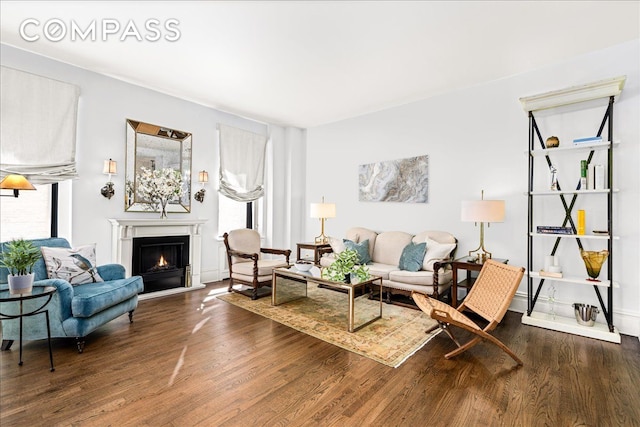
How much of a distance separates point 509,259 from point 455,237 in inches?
29.4

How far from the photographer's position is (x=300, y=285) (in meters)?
4.55

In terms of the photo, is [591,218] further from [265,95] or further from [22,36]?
[22,36]

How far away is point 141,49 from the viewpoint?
3.57 meters

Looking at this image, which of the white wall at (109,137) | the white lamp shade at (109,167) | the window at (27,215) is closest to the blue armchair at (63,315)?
the window at (27,215)

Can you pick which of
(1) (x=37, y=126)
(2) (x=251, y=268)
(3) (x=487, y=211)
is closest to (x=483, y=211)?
(3) (x=487, y=211)

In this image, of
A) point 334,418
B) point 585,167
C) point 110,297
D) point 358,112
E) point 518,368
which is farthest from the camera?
point 358,112

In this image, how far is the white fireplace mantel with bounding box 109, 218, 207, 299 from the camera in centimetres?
435

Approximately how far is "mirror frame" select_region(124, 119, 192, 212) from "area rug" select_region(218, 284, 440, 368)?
174 cm

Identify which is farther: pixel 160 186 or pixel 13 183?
pixel 160 186

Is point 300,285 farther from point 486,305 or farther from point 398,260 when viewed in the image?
point 486,305

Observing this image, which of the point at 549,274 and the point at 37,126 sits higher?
the point at 37,126

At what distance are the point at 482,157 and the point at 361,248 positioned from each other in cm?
215

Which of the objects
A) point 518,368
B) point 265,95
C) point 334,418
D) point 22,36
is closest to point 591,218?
point 518,368

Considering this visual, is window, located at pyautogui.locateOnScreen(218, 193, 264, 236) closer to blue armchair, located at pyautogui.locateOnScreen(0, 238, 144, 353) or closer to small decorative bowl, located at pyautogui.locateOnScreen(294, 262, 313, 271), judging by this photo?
small decorative bowl, located at pyautogui.locateOnScreen(294, 262, 313, 271)
